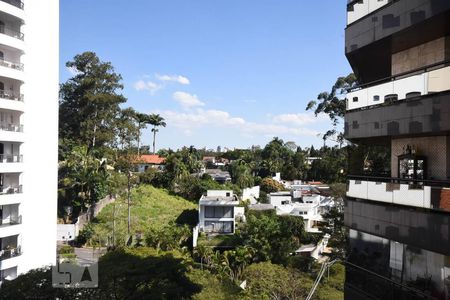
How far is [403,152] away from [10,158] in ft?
66.8

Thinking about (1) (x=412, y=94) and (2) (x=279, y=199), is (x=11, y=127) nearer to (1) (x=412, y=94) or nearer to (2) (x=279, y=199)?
A: (1) (x=412, y=94)

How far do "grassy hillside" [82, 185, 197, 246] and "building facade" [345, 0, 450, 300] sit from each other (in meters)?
27.5

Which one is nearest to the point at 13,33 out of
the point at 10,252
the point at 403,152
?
the point at 10,252

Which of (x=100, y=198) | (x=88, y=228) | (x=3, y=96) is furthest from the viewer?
(x=100, y=198)

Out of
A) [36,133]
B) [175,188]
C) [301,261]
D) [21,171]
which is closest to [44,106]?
[36,133]

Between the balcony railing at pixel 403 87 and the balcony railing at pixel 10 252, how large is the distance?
1942 centimetres

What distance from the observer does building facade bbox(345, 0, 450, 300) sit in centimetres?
660

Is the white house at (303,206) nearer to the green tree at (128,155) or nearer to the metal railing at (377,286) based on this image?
the green tree at (128,155)

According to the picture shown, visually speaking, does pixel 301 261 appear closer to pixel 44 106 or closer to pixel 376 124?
pixel 44 106

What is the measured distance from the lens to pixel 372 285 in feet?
26.7

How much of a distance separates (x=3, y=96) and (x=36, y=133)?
2.78 m

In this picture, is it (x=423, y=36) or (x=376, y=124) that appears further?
(x=376, y=124)

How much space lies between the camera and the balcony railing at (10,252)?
21.2m

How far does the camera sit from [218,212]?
3912 centimetres
